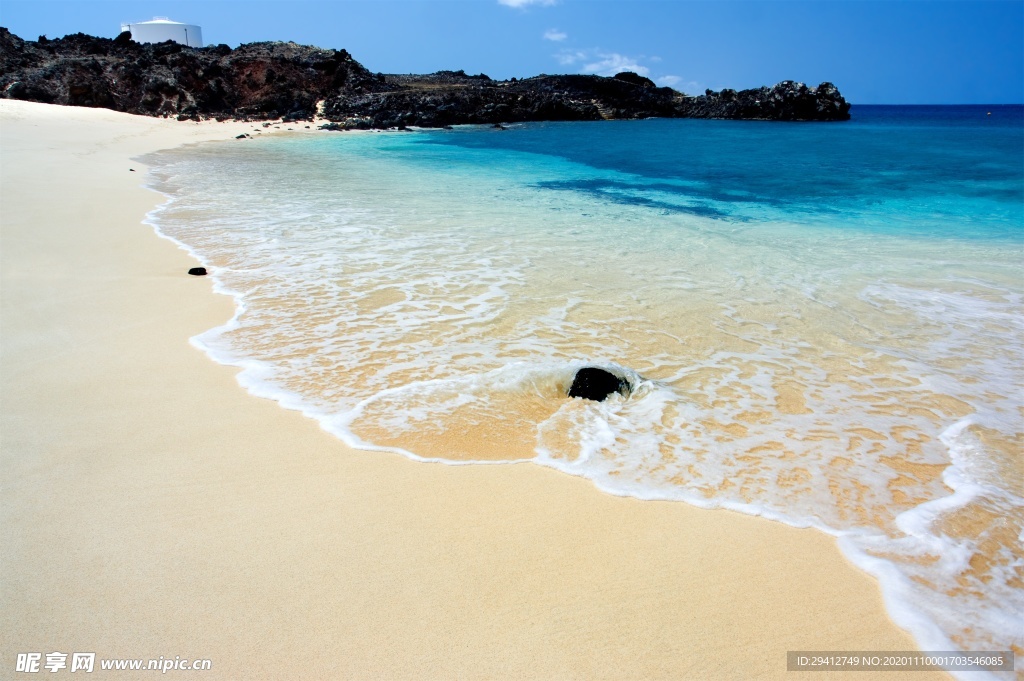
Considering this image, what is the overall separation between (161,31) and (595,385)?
59.7m

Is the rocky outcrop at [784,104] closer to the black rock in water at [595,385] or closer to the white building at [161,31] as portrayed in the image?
the white building at [161,31]

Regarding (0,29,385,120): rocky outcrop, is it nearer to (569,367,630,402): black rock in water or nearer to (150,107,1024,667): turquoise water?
(150,107,1024,667): turquoise water

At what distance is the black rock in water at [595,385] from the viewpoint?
425 centimetres

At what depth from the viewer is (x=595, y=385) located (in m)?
4.27

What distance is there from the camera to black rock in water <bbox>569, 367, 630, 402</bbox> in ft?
13.9

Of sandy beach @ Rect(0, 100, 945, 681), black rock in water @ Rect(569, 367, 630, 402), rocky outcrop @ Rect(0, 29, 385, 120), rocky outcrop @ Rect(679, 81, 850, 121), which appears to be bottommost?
sandy beach @ Rect(0, 100, 945, 681)

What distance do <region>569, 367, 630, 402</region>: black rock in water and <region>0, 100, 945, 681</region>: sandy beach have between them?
3.23ft

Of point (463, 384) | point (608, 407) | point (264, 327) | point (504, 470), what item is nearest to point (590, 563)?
point (504, 470)

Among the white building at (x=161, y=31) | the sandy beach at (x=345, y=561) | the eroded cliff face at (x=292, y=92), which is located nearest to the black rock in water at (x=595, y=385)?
the sandy beach at (x=345, y=561)

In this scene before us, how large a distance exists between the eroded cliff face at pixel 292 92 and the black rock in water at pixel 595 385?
3574 centimetres

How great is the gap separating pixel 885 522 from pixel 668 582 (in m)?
1.32

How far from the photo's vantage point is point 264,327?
533 cm

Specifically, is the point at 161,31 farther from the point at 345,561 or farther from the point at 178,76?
the point at 345,561

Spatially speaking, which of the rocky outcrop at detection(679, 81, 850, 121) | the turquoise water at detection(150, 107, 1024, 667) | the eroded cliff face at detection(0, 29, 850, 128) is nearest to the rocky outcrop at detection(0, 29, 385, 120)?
the eroded cliff face at detection(0, 29, 850, 128)
